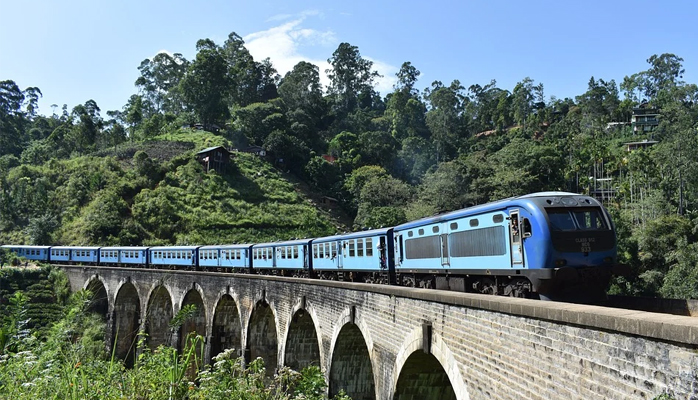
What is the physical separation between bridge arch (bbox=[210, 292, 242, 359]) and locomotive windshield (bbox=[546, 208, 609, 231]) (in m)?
18.1

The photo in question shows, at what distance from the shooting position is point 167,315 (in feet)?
101

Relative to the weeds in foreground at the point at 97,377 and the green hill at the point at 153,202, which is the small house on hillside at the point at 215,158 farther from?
the weeds in foreground at the point at 97,377

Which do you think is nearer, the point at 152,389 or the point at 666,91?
the point at 152,389

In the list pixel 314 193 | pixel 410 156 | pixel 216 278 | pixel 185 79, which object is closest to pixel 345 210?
pixel 314 193

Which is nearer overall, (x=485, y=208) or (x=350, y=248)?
(x=485, y=208)

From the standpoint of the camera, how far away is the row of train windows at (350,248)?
659 inches

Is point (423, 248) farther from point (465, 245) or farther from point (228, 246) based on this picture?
point (228, 246)

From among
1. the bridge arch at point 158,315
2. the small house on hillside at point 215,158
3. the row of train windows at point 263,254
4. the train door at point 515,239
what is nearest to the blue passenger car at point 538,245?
the train door at point 515,239

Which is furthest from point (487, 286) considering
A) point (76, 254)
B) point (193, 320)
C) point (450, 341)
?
point (76, 254)

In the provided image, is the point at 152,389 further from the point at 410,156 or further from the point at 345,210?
the point at 410,156

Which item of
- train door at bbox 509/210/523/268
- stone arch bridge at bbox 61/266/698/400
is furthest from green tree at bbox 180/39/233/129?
train door at bbox 509/210/523/268

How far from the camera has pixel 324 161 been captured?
66.9 metres

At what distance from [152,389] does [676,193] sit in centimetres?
4426

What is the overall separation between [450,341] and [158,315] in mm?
25284
